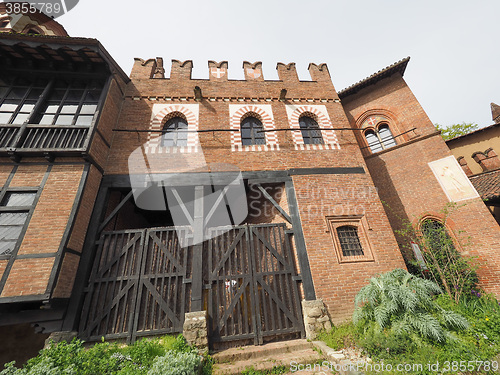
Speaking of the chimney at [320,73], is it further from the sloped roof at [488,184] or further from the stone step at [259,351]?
the stone step at [259,351]

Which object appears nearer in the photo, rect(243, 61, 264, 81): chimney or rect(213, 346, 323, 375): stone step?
rect(213, 346, 323, 375): stone step

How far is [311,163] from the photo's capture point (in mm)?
7676

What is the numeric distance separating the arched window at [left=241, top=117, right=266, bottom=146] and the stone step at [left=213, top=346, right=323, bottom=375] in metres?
6.75

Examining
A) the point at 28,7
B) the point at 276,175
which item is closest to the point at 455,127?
the point at 276,175

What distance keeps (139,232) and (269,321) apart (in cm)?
463

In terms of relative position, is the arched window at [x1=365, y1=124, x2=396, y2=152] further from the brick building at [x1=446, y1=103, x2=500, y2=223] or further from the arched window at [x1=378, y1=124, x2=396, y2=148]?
the brick building at [x1=446, y1=103, x2=500, y2=223]

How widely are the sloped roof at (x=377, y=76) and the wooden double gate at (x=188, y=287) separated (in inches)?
350

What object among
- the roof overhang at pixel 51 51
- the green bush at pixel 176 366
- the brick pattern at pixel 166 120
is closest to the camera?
the green bush at pixel 176 366

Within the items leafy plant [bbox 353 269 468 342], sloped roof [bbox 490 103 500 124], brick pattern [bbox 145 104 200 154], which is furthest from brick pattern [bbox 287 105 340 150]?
sloped roof [bbox 490 103 500 124]

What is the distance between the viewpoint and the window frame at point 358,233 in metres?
6.16

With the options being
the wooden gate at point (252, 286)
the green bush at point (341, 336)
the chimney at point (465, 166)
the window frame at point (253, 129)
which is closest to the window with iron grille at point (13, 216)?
the wooden gate at point (252, 286)

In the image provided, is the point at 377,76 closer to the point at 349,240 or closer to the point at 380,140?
the point at 380,140

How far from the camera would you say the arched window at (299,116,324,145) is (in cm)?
843

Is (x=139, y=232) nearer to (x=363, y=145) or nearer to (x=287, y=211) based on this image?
(x=287, y=211)
